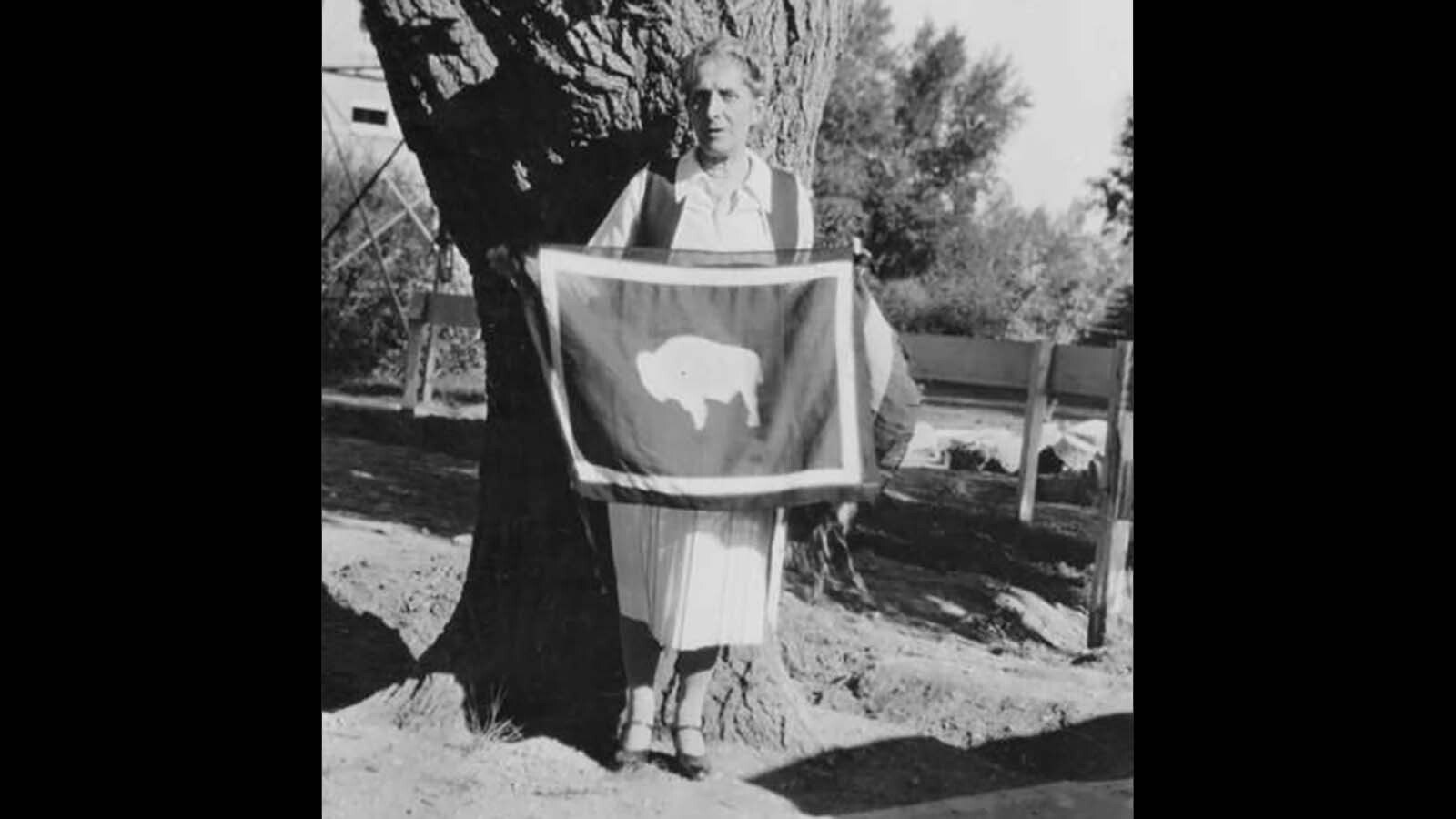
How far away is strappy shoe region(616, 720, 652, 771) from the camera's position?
457cm

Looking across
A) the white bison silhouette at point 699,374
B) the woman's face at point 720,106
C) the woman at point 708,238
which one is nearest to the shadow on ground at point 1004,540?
the woman at point 708,238

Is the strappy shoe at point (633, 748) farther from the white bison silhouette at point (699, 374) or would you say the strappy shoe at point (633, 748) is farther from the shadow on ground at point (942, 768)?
the white bison silhouette at point (699, 374)

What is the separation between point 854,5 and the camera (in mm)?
4691

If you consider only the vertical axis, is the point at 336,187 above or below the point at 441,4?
below

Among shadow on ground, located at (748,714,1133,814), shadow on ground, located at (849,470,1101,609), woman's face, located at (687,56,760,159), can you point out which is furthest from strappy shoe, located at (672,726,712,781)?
woman's face, located at (687,56,760,159)

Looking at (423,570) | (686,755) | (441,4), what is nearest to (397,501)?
(423,570)

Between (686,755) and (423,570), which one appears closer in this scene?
(686,755)

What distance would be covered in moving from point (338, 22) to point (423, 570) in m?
1.71

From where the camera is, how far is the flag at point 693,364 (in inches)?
174

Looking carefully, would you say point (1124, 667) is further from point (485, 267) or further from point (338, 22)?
point (338, 22)

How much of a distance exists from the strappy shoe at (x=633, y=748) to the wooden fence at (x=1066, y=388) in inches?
49.7

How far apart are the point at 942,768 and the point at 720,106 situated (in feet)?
6.77

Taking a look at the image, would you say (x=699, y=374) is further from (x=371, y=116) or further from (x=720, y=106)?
(x=371, y=116)
